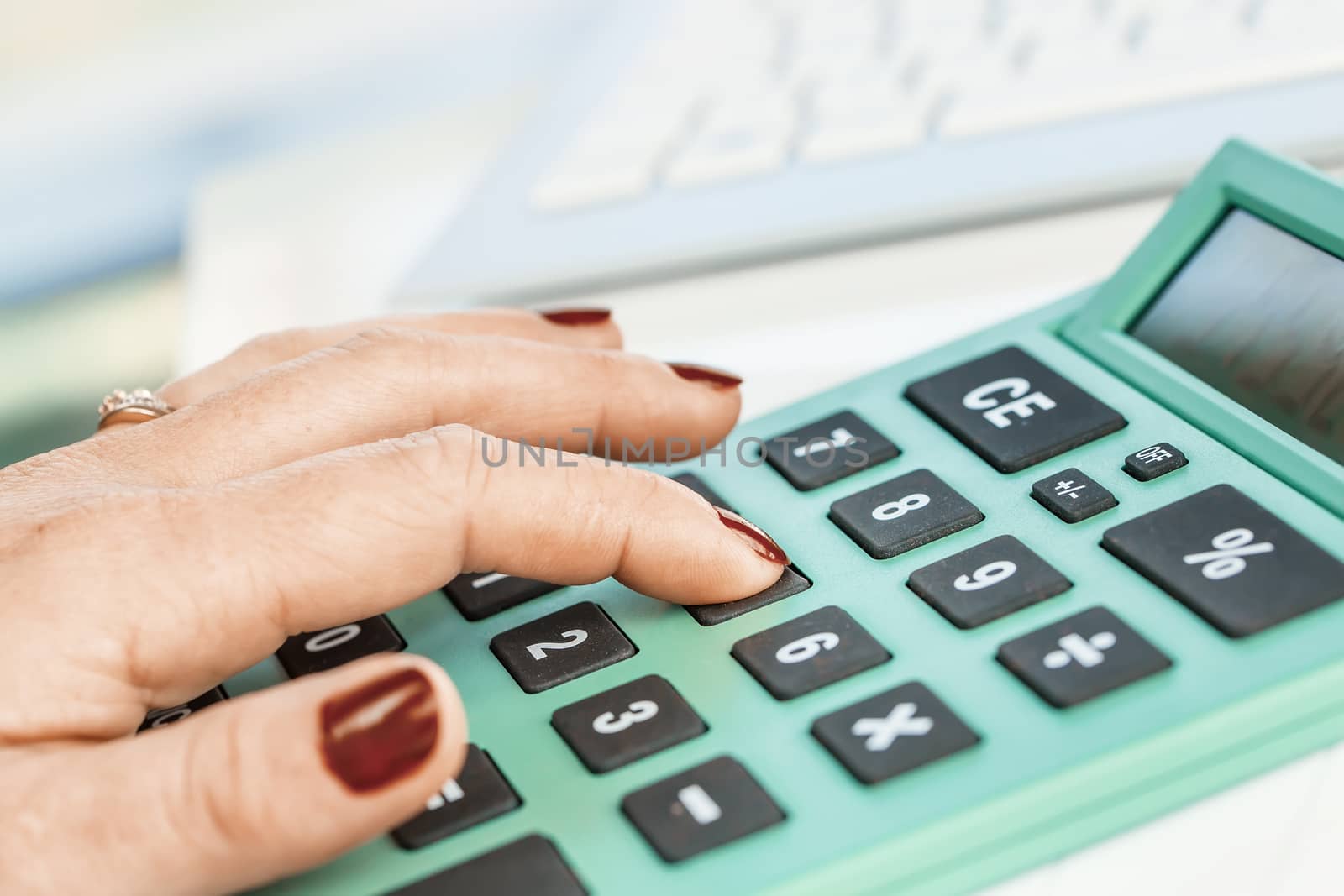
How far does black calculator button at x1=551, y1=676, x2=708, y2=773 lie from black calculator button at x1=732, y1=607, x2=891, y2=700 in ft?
0.07

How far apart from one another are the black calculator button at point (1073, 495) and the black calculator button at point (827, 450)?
0.06m

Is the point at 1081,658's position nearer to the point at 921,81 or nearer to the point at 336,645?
the point at 336,645

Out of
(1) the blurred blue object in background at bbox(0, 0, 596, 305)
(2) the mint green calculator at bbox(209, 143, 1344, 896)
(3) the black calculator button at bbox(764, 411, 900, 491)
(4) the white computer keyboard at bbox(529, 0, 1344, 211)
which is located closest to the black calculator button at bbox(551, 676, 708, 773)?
(2) the mint green calculator at bbox(209, 143, 1344, 896)

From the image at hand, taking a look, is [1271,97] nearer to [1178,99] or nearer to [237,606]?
[1178,99]

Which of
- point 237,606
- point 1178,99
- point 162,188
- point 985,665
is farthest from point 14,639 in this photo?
point 162,188

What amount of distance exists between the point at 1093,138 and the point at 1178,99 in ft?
0.13

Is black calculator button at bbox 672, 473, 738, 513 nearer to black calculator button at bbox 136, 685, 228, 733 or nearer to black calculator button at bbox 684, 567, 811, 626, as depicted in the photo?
black calculator button at bbox 684, 567, 811, 626

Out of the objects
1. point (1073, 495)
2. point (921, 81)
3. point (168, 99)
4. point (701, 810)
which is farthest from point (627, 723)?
point (168, 99)

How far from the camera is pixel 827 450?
0.44m

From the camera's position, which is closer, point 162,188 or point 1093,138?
point 1093,138

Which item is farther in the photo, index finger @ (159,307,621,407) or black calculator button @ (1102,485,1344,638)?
index finger @ (159,307,621,407)

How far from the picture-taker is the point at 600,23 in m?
0.70

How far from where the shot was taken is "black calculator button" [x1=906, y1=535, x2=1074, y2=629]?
0.35 m

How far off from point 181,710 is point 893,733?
0.20 metres
